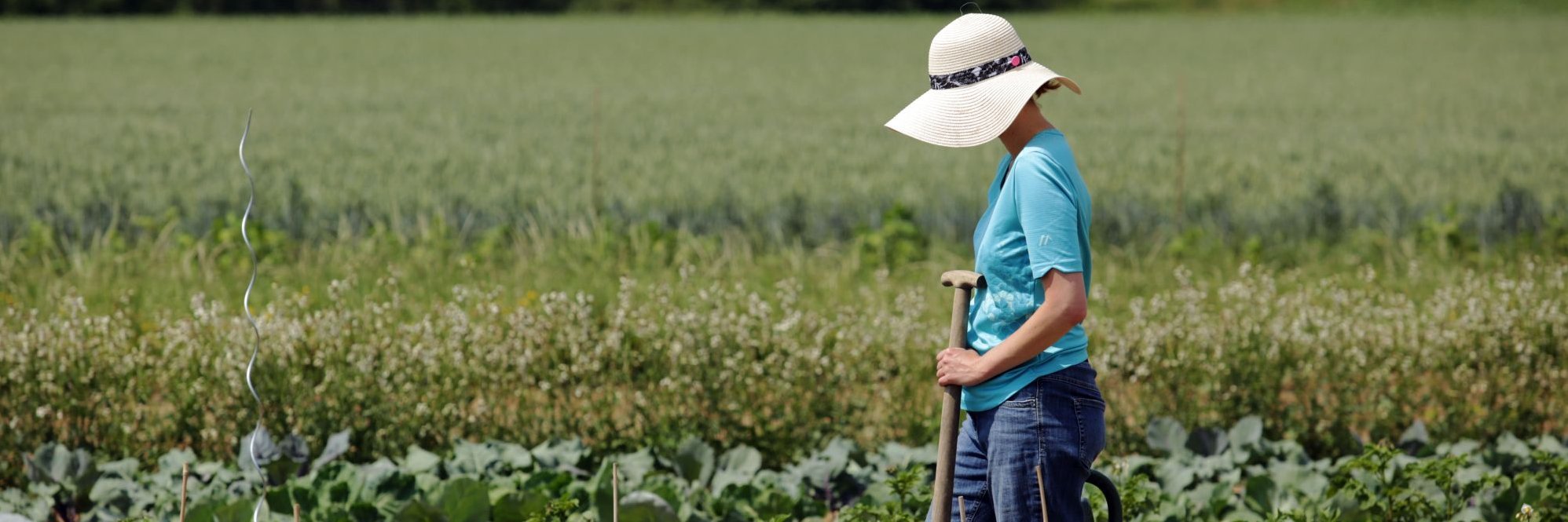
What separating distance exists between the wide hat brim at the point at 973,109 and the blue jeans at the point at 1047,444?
49 cm

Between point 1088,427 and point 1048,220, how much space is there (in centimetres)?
45

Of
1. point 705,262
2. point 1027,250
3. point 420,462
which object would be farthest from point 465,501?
point 705,262

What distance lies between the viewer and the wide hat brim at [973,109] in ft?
8.38

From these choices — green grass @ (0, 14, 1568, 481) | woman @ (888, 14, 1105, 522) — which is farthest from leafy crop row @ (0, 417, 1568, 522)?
woman @ (888, 14, 1105, 522)

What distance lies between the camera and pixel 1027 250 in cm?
253

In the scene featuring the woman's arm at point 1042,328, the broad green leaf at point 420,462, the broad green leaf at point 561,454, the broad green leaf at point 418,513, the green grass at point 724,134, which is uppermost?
the woman's arm at point 1042,328

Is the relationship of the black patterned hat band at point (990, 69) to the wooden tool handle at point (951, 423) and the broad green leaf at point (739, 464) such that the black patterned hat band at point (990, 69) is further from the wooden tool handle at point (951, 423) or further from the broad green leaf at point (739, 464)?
the broad green leaf at point (739, 464)

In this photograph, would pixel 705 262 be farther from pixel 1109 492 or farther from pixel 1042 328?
pixel 1042 328

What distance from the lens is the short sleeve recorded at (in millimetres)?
2434

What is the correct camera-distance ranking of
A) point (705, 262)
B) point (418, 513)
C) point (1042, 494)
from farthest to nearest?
point (705, 262)
point (418, 513)
point (1042, 494)

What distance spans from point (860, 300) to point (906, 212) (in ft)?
6.10

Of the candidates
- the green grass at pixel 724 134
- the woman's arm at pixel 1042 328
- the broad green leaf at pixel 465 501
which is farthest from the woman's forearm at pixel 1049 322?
the green grass at pixel 724 134

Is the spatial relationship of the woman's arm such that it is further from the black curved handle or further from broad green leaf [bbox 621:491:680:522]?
broad green leaf [bbox 621:491:680:522]

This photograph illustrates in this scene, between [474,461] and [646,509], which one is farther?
[474,461]
